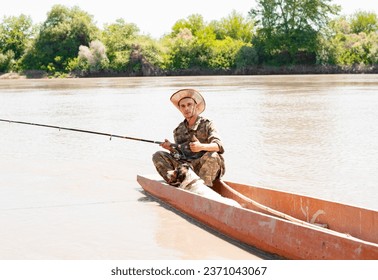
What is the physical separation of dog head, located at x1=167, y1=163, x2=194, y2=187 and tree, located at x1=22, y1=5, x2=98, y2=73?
63483 millimetres

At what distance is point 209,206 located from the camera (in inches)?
215

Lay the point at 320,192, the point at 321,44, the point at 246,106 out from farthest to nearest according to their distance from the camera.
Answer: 1. the point at 321,44
2. the point at 246,106
3. the point at 320,192

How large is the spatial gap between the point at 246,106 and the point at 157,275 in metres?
15.1

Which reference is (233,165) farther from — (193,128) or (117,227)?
(117,227)

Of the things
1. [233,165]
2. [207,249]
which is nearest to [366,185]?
[233,165]

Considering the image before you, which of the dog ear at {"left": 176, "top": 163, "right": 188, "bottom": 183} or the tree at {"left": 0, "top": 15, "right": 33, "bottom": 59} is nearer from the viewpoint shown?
the dog ear at {"left": 176, "top": 163, "right": 188, "bottom": 183}

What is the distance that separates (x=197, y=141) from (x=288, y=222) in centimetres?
175

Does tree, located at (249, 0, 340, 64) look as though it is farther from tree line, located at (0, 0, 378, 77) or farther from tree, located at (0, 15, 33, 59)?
tree, located at (0, 15, 33, 59)

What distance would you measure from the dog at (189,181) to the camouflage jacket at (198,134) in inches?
7.3

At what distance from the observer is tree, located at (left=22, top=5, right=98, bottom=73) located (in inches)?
2702

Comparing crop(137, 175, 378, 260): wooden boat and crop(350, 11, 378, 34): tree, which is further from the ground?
crop(350, 11, 378, 34): tree

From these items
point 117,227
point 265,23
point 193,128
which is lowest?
point 117,227

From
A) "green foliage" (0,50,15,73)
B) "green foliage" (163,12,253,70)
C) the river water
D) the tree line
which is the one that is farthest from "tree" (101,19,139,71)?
the river water

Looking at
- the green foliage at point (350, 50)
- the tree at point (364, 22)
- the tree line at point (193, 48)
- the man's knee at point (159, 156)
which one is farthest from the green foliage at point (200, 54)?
the man's knee at point (159, 156)
